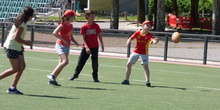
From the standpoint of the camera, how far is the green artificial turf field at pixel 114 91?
396 inches

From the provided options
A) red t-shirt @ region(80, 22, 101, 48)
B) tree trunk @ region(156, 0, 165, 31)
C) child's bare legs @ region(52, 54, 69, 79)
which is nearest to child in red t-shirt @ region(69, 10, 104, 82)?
red t-shirt @ region(80, 22, 101, 48)

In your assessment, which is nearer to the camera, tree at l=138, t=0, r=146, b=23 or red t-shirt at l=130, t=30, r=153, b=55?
red t-shirt at l=130, t=30, r=153, b=55

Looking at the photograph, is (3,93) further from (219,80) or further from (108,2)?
(108,2)

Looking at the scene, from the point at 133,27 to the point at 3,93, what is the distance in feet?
132

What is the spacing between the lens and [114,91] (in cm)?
1211

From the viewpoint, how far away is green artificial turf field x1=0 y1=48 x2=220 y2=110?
10062 millimetres

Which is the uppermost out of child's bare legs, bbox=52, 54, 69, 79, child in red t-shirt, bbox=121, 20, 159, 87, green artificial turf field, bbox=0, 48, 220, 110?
child in red t-shirt, bbox=121, 20, 159, 87

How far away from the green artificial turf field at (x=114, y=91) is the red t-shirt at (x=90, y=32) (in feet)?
3.18

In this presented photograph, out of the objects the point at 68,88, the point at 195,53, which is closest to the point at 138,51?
the point at 68,88

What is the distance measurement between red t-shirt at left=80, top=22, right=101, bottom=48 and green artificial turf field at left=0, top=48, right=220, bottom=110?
3.18 feet

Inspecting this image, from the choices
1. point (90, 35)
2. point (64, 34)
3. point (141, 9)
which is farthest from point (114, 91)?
point (141, 9)

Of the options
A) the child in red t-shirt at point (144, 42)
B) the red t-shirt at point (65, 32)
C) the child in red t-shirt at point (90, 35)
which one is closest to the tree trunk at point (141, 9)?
the child in red t-shirt at point (90, 35)

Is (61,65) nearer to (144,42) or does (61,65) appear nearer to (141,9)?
(144,42)

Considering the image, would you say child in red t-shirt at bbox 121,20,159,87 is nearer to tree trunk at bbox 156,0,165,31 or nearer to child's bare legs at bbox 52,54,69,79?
child's bare legs at bbox 52,54,69,79
